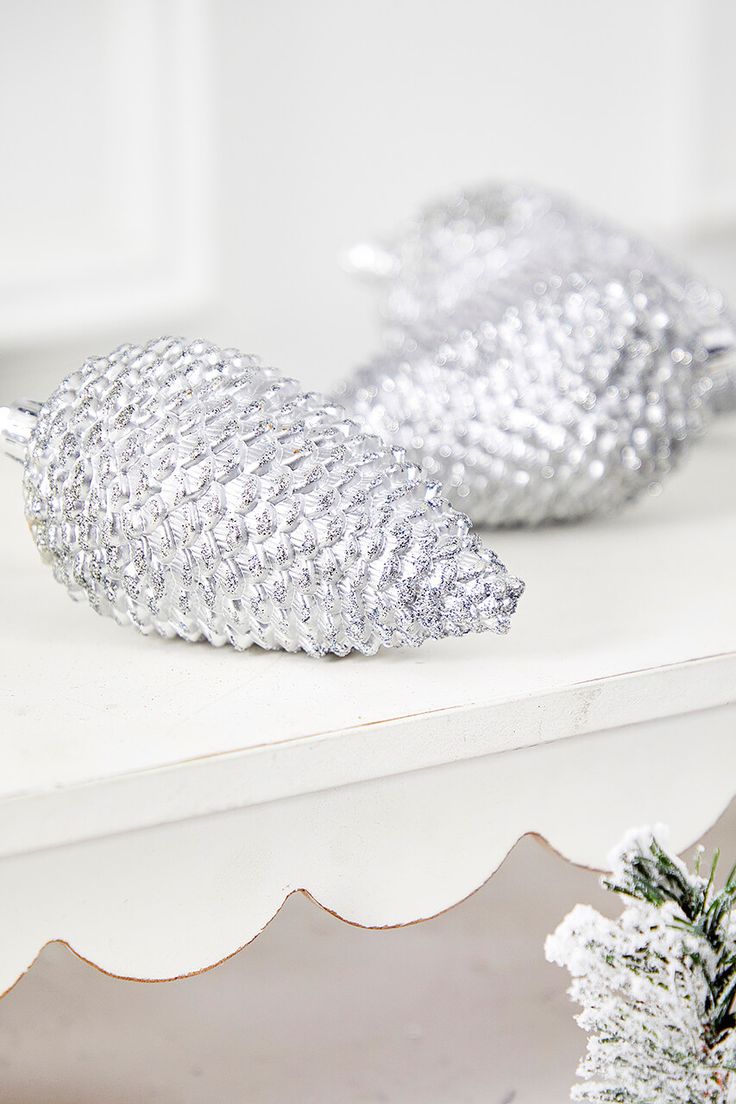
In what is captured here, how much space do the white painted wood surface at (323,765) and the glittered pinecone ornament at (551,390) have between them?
7cm

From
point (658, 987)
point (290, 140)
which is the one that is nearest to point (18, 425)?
point (658, 987)

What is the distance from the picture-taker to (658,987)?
0.37 m

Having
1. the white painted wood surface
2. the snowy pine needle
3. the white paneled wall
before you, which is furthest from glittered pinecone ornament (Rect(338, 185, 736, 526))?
the white paneled wall

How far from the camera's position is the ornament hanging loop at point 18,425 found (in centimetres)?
43

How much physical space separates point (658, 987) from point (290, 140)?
102cm

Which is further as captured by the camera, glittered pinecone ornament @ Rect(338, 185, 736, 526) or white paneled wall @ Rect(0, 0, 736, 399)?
white paneled wall @ Rect(0, 0, 736, 399)

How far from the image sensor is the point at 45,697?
14.7 inches

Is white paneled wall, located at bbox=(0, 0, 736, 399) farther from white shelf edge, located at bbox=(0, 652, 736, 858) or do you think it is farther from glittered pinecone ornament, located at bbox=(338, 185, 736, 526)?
white shelf edge, located at bbox=(0, 652, 736, 858)

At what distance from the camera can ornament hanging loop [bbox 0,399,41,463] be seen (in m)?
0.43

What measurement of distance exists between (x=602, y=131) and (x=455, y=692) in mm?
1188

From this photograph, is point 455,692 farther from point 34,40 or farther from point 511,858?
point 34,40

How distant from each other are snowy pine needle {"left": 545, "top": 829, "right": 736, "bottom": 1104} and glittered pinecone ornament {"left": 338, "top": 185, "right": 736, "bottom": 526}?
0.18m

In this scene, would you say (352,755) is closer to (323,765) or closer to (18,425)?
(323,765)

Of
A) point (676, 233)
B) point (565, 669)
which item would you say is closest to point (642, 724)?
point (565, 669)
